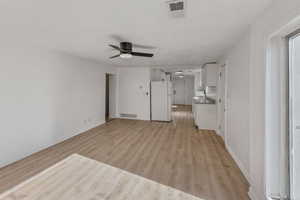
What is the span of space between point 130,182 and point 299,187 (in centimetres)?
202

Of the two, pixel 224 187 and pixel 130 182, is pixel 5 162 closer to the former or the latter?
pixel 130 182

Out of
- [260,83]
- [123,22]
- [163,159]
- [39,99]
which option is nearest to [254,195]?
[260,83]

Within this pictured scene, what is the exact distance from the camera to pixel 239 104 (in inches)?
111

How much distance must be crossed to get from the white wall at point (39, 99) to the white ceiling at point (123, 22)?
20.5 inches

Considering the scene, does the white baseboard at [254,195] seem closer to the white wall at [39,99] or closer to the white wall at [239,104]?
the white wall at [239,104]

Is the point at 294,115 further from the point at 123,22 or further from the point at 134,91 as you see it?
the point at 134,91

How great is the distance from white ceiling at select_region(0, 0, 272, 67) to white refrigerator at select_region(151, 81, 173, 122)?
11.2 ft

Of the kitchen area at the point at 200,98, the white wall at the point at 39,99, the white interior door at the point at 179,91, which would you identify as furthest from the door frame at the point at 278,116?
the white interior door at the point at 179,91

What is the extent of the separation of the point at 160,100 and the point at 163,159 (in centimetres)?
381

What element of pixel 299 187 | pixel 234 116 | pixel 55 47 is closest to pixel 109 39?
pixel 55 47

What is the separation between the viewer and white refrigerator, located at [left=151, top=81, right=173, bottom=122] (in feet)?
21.9

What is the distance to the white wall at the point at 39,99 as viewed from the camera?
9.55 ft

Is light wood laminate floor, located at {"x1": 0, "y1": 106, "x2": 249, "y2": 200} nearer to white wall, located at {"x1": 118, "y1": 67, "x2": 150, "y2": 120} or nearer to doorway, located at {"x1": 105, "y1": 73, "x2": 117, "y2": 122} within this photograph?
white wall, located at {"x1": 118, "y1": 67, "x2": 150, "y2": 120}

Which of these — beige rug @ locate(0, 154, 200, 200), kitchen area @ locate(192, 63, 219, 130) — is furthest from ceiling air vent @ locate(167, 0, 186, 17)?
kitchen area @ locate(192, 63, 219, 130)
